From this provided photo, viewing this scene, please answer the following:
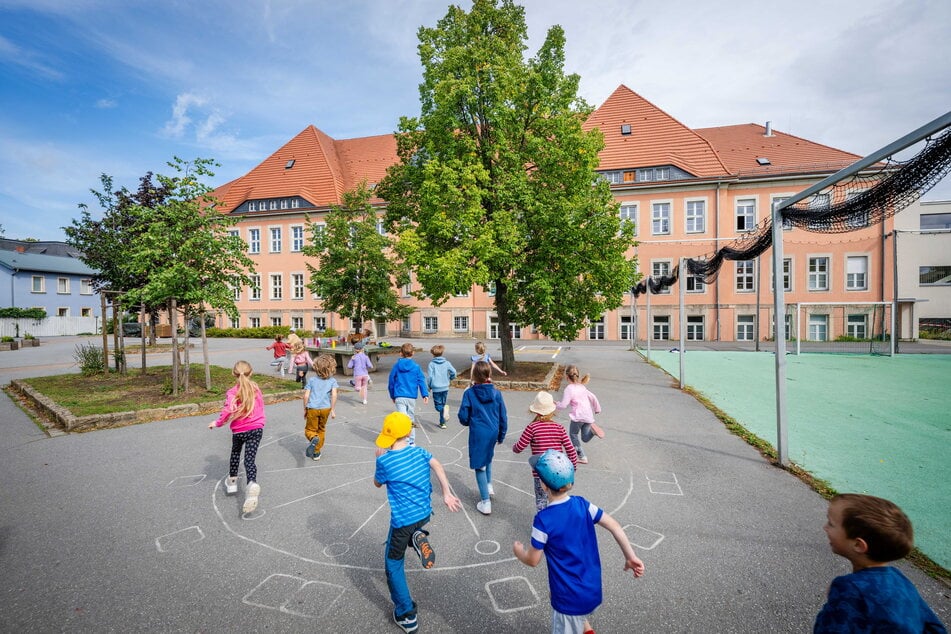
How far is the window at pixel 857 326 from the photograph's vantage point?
31578 millimetres

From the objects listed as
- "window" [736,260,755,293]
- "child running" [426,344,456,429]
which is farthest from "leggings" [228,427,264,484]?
"window" [736,260,755,293]

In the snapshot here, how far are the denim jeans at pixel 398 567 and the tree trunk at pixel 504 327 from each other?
42.9 ft

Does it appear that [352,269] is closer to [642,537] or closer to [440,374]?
[440,374]

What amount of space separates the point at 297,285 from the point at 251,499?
1589 inches

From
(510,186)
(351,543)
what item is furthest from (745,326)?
(351,543)

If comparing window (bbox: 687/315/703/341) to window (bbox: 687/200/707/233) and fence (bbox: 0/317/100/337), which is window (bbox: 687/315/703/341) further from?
fence (bbox: 0/317/100/337)

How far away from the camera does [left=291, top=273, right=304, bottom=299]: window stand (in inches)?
1671

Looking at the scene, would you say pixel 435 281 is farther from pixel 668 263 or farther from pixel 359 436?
pixel 668 263

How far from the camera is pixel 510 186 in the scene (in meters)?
15.1

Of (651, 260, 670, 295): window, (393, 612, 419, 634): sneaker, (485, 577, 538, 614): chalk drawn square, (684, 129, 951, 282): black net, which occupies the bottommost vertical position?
(485, 577, 538, 614): chalk drawn square

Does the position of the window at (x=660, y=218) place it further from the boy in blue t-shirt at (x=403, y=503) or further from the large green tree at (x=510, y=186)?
the boy in blue t-shirt at (x=403, y=503)

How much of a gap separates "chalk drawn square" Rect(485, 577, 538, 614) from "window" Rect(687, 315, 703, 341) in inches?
1355

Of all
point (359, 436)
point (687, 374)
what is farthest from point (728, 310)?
point (359, 436)

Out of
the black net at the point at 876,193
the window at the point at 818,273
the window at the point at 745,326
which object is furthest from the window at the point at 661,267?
the black net at the point at 876,193
